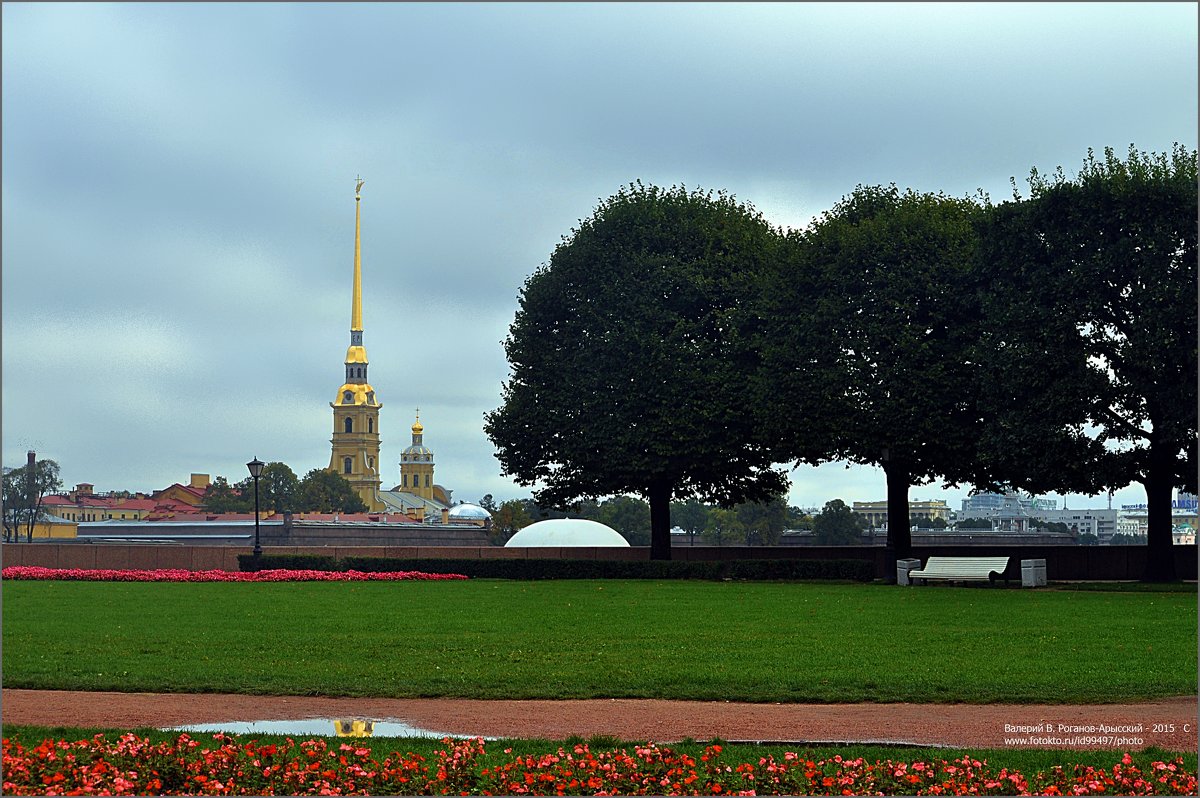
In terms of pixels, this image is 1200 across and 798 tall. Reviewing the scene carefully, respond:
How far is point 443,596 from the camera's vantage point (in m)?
29.9

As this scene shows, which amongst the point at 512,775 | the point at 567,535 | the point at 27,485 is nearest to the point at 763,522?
the point at 567,535

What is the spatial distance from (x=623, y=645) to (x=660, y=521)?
79.1 feet

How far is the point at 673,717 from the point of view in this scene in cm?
1224

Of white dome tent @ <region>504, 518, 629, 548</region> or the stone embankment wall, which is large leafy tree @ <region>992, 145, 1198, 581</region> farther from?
white dome tent @ <region>504, 518, 629, 548</region>

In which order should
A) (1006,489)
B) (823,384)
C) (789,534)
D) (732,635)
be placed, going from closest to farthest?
1. (732,635)
2. (823,384)
3. (1006,489)
4. (789,534)

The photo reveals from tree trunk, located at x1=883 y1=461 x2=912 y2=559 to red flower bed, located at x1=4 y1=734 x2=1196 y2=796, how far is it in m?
27.9

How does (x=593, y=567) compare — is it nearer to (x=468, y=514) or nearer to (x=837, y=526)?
(x=837, y=526)

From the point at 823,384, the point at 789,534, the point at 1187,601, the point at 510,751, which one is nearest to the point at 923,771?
the point at 510,751

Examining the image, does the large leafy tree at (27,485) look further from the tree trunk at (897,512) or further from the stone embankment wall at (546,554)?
the tree trunk at (897,512)

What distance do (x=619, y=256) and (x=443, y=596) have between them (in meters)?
15.5

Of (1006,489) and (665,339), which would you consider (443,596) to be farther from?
(1006,489)

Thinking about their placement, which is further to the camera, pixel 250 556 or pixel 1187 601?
pixel 250 556

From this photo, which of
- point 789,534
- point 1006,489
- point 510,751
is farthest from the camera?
point 789,534

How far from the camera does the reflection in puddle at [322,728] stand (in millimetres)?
11047
